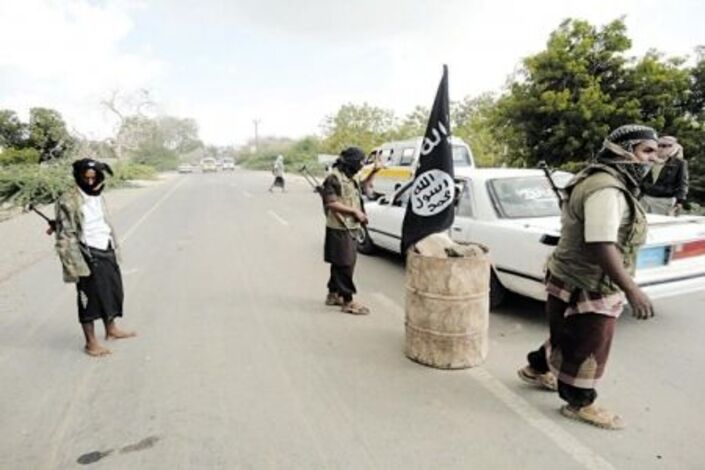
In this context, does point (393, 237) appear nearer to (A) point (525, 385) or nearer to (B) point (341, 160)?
(B) point (341, 160)

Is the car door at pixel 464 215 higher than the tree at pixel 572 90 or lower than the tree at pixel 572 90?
lower

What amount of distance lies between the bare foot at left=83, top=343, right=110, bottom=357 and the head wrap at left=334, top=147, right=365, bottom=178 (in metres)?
2.59

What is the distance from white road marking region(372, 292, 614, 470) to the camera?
2.64 m

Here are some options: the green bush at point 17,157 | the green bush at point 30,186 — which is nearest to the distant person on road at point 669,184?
the green bush at point 30,186

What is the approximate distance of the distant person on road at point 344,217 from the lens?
15.8ft

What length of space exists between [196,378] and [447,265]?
198cm

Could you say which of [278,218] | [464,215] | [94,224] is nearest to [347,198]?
[464,215]

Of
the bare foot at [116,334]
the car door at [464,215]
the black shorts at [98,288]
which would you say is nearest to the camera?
the black shorts at [98,288]

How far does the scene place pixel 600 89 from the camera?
1116cm

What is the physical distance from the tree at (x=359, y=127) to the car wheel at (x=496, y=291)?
23.4m

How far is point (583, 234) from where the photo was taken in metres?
2.84

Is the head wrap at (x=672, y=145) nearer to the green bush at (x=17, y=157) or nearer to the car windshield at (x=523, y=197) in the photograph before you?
the car windshield at (x=523, y=197)

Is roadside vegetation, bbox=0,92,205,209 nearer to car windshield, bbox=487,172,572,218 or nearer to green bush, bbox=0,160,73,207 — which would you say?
green bush, bbox=0,160,73,207

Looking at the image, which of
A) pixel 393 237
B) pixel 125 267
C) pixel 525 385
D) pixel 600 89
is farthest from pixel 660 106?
pixel 125 267
